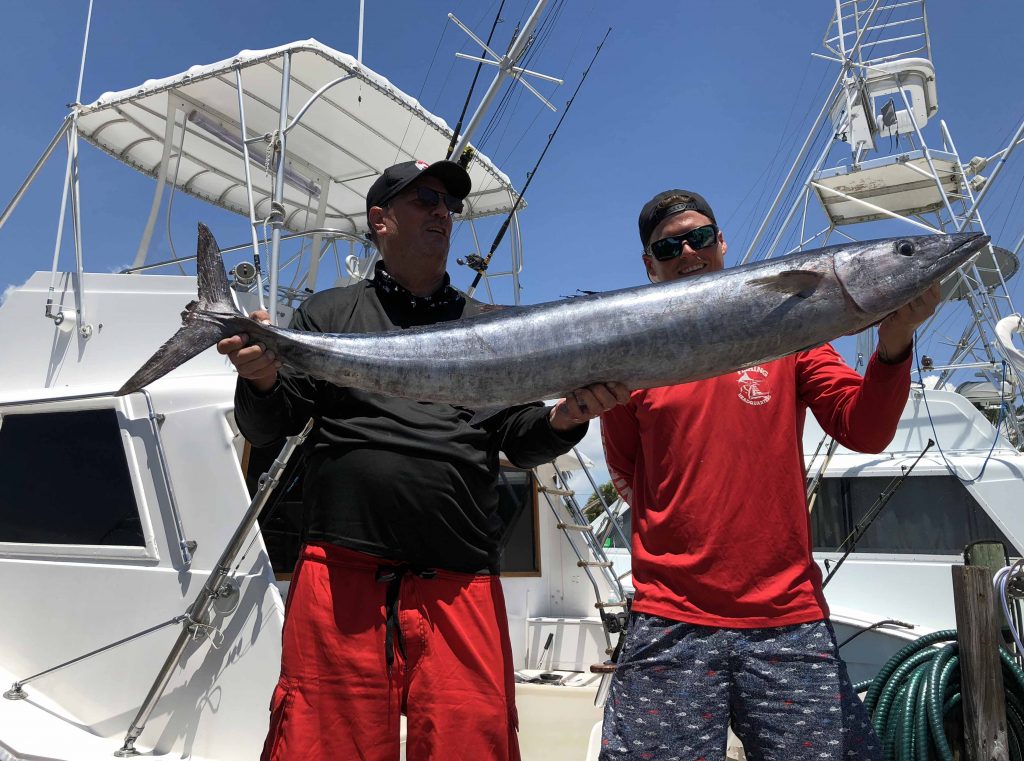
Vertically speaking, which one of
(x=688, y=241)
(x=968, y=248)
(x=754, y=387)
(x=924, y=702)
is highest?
(x=688, y=241)

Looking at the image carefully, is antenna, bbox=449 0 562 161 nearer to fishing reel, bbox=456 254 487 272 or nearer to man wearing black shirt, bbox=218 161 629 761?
fishing reel, bbox=456 254 487 272

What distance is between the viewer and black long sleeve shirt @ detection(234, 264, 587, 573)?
229 cm

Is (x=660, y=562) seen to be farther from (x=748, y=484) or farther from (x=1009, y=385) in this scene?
(x=1009, y=385)

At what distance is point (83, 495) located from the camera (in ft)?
15.0

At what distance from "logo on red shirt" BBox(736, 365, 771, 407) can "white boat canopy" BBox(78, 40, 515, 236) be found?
478cm

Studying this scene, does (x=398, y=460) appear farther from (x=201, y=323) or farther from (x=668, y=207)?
(x=668, y=207)

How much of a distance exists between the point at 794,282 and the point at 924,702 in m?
2.63

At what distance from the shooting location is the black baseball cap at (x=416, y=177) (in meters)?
2.59

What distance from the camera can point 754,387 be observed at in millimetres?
2508

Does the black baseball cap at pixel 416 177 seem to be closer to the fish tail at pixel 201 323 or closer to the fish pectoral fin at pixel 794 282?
the fish tail at pixel 201 323

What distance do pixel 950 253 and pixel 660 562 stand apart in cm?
128

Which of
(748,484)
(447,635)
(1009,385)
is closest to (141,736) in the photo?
(447,635)

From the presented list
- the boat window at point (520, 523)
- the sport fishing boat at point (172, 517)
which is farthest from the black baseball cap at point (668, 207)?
the boat window at point (520, 523)

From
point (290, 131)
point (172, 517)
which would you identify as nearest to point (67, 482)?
point (172, 517)
